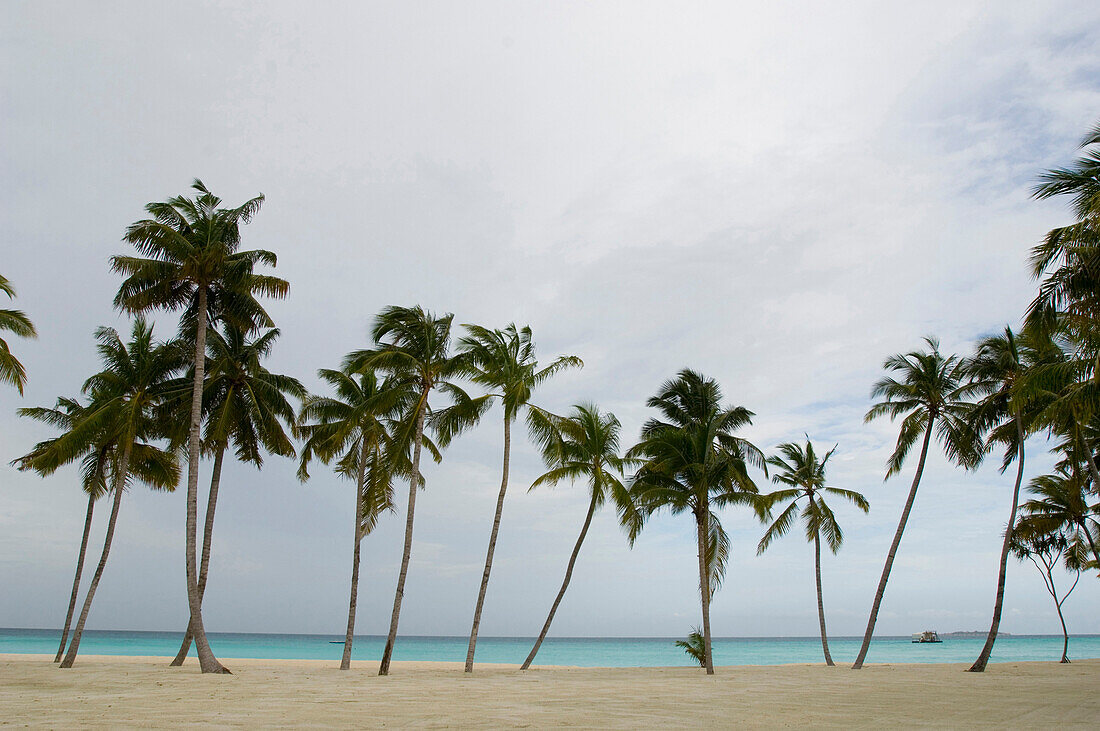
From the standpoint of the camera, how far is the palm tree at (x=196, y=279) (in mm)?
18047

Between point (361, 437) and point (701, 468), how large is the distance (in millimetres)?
10935

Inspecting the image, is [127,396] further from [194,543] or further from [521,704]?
[521,704]

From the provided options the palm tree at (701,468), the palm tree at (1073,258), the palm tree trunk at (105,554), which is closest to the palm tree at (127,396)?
the palm tree trunk at (105,554)

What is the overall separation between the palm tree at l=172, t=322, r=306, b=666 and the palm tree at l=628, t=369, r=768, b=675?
11.5 meters

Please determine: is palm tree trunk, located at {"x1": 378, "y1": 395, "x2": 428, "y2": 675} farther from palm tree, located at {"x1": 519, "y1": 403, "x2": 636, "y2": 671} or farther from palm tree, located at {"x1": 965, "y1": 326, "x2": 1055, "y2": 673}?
palm tree, located at {"x1": 965, "y1": 326, "x2": 1055, "y2": 673}

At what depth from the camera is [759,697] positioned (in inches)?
506

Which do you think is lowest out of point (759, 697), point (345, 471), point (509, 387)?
point (759, 697)

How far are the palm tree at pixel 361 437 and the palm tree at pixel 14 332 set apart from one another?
7556 millimetres

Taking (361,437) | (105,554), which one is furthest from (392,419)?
(105,554)

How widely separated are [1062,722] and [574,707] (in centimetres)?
648

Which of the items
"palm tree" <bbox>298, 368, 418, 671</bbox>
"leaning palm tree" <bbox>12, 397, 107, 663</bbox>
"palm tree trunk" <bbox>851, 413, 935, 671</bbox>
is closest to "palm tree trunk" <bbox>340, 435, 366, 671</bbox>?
"palm tree" <bbox>298, 368, 418, 671</bbox>

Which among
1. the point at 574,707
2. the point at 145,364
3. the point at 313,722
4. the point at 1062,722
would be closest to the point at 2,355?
the point at 145,364

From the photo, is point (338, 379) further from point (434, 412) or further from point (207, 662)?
point (207, 662)

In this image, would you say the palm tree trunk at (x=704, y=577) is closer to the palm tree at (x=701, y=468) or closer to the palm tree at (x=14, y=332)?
the palm tree at (x=701, y=468)
